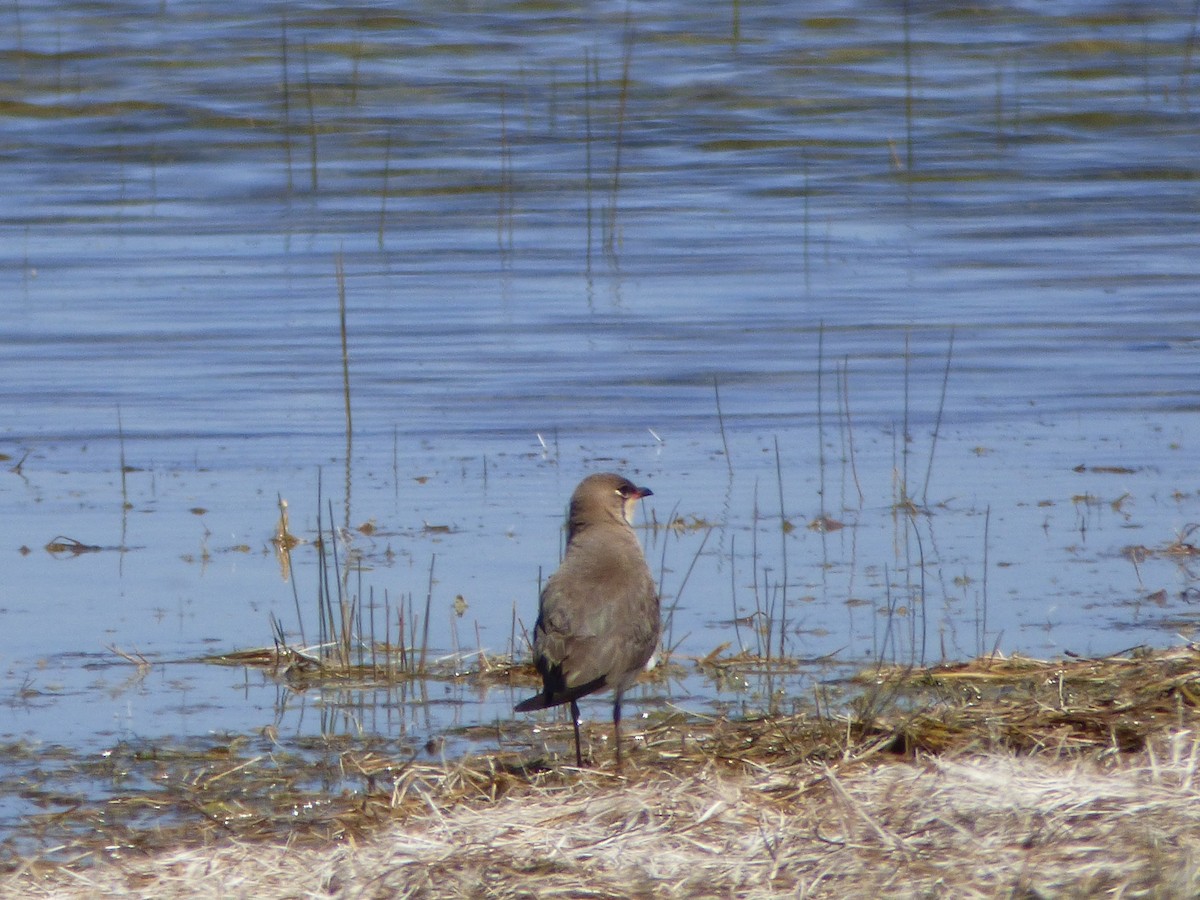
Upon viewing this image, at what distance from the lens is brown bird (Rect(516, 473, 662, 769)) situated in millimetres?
5723

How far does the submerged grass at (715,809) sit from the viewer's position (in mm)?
4418

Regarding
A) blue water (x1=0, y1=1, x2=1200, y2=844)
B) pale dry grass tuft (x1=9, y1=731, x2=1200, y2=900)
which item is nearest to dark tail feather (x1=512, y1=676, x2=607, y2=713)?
pale dry grass tuft (x1=9, y1=731, x2=1200, y2=900)

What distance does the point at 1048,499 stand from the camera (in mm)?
8867

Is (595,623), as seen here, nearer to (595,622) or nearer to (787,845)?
(595,622)

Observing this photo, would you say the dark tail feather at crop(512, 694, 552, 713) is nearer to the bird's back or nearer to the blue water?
the bird's back

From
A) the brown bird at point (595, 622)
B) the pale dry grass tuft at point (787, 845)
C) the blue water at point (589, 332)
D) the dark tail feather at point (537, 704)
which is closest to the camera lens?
the pale dry grass tuft at point (787, 845)

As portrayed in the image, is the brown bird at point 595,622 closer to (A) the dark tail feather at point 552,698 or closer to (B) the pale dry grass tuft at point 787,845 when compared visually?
(A) the dark tail feather at point 552,698

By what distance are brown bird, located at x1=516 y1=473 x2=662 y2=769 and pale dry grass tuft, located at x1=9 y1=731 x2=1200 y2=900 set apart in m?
0.65

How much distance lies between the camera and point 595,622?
5902 mm

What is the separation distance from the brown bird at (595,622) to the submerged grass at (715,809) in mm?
187

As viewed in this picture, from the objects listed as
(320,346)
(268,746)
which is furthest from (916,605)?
(320,346)

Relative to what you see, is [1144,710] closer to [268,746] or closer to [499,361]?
[268,746]

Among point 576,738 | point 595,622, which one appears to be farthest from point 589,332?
point 576,738

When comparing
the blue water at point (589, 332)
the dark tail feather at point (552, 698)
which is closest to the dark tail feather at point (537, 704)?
the dark tail feather at point (552, 698)
